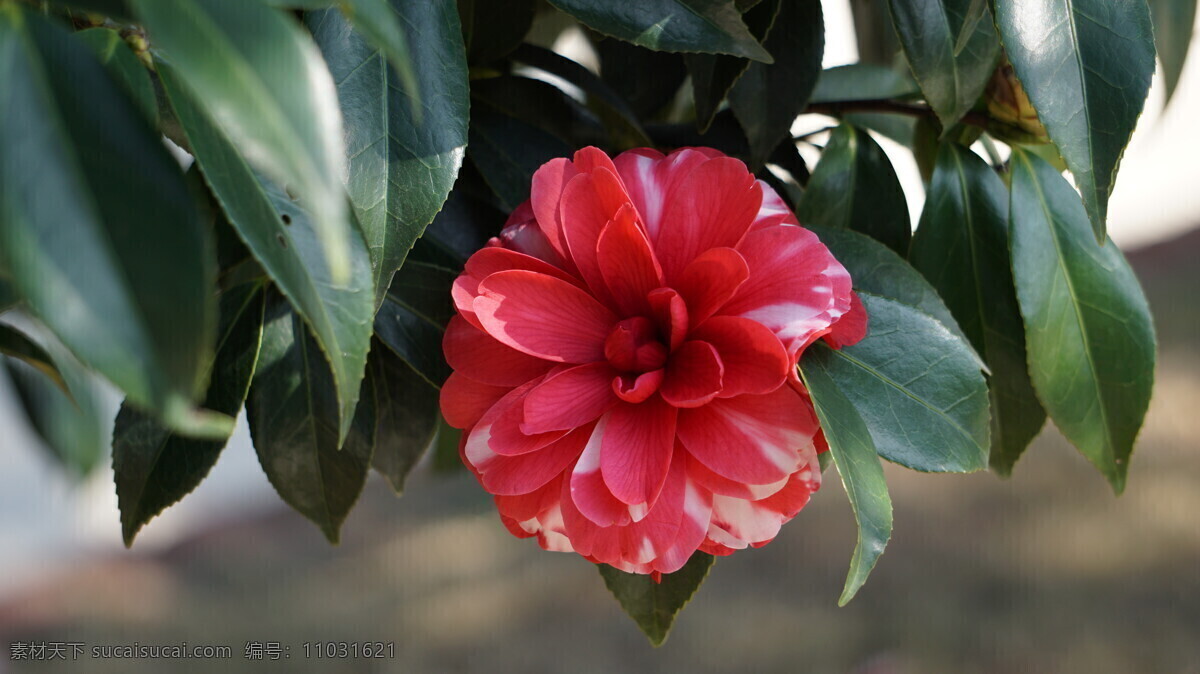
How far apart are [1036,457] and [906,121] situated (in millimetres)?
1668

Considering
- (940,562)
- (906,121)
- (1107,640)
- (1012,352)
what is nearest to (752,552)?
(940,562)

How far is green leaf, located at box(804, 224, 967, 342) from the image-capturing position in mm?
389

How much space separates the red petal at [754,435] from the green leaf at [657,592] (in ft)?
0.32

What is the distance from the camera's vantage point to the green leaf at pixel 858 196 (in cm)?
46

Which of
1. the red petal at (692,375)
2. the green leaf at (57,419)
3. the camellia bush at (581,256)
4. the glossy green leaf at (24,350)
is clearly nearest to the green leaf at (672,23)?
the camellia bush at (581,256)

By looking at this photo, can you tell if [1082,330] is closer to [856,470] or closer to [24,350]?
[856,470]

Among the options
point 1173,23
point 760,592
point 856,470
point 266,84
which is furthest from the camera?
point 760,592

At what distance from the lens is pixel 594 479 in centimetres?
32

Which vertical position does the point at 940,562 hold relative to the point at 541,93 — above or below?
below

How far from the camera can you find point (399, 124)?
0.32 m

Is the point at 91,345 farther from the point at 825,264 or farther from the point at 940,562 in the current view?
the point at 940,562

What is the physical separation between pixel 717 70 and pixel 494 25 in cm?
12

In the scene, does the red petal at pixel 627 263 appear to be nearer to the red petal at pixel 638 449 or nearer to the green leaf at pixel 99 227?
the red petal at pixel 638 449

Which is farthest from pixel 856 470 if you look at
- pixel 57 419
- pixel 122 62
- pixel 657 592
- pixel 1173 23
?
pixel 57 419
